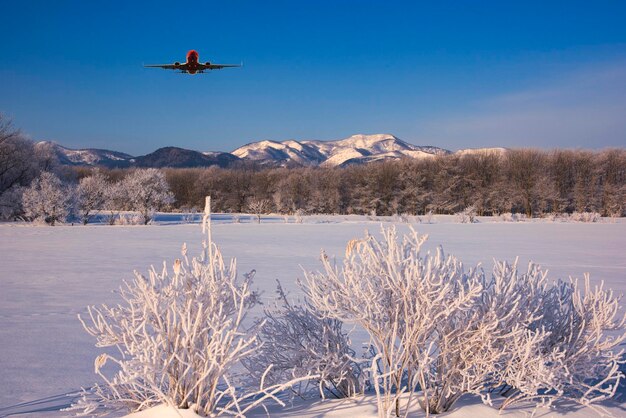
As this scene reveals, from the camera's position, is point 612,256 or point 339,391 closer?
point 339,391

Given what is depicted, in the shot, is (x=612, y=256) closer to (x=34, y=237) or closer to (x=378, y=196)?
(x=34, y=237)

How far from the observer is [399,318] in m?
3.12

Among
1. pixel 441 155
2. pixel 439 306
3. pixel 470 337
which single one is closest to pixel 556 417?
pixel 470 337

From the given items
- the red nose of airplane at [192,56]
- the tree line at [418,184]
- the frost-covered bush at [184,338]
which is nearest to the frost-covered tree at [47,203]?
the tree line at [418,184]

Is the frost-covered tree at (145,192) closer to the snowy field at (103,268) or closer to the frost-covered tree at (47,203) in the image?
the frost-covered tree at (47,203)

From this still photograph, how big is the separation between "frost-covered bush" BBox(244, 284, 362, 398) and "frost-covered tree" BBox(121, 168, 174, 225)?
2621 centimetres

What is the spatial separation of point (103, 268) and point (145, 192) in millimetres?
19197

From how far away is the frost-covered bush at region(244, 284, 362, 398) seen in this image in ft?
11.3

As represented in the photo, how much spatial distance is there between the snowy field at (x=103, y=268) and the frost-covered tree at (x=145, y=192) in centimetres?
725

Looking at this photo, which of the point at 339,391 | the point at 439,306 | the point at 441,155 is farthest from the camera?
the point at 441,155

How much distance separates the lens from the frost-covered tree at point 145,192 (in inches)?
1141

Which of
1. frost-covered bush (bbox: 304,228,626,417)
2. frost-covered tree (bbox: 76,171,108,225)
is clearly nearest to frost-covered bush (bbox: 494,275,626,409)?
frost-covered bush (bbox: 304,228,626,417)

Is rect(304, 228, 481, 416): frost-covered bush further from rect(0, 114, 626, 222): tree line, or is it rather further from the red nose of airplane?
rect(0, 114, 626, 222): tree line

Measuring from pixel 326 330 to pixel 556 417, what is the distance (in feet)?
5.49
